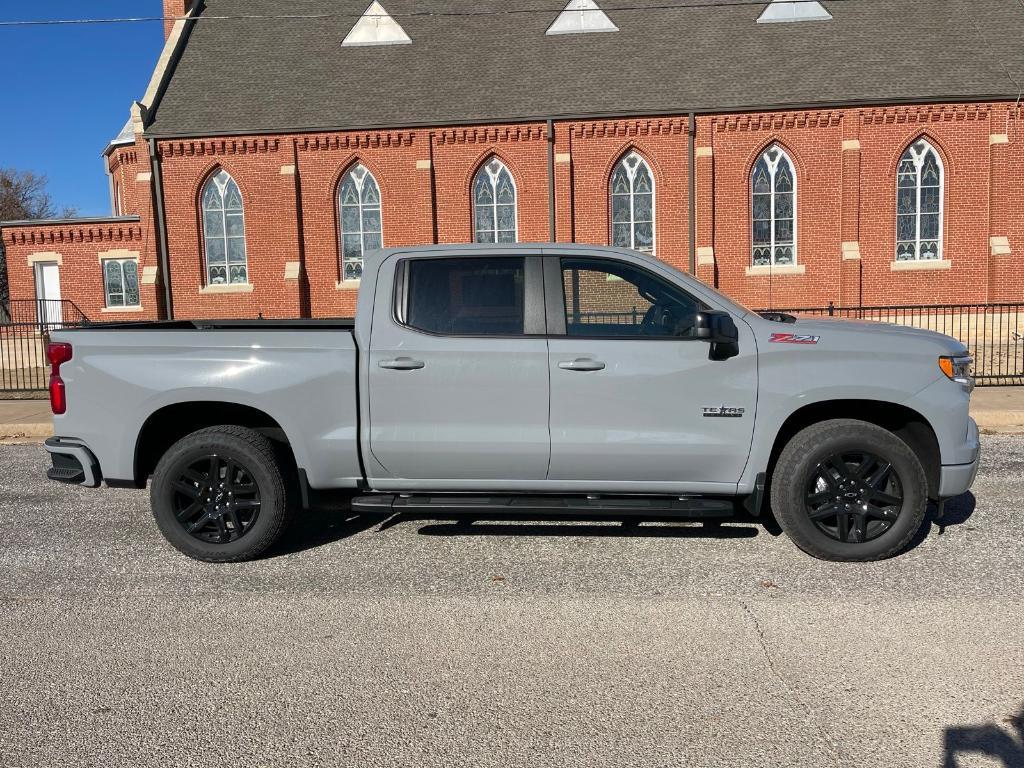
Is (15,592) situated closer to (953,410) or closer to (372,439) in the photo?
(372,439)

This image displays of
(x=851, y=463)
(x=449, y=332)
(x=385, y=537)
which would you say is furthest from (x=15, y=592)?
(x=851, y=463)

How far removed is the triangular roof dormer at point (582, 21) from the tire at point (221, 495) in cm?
2357

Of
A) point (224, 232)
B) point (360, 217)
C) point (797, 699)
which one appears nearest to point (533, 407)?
point (797, 699)

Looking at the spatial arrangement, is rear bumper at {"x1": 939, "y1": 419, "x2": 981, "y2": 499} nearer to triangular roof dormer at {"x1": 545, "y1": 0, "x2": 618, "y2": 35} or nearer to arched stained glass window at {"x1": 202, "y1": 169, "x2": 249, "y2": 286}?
arched stained glass window at {"x1": 202, "y1": 169, "x2": 249, "y2": 286}

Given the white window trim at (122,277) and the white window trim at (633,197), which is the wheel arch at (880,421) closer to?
the white window trim at (633,197)

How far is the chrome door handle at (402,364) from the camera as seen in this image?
4.95 meters

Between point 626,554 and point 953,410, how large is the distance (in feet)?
7.30

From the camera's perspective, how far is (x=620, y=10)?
2572 centimetres

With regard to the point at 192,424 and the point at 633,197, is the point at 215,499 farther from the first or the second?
the point at 633,197

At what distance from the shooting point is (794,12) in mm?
24672

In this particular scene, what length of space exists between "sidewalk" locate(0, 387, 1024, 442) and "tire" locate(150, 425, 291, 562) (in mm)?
6677

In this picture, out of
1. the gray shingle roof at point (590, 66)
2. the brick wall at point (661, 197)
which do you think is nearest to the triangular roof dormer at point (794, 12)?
the gray shingle roof at point (590, 66)

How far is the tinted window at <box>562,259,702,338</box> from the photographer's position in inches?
197

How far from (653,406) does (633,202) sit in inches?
775
